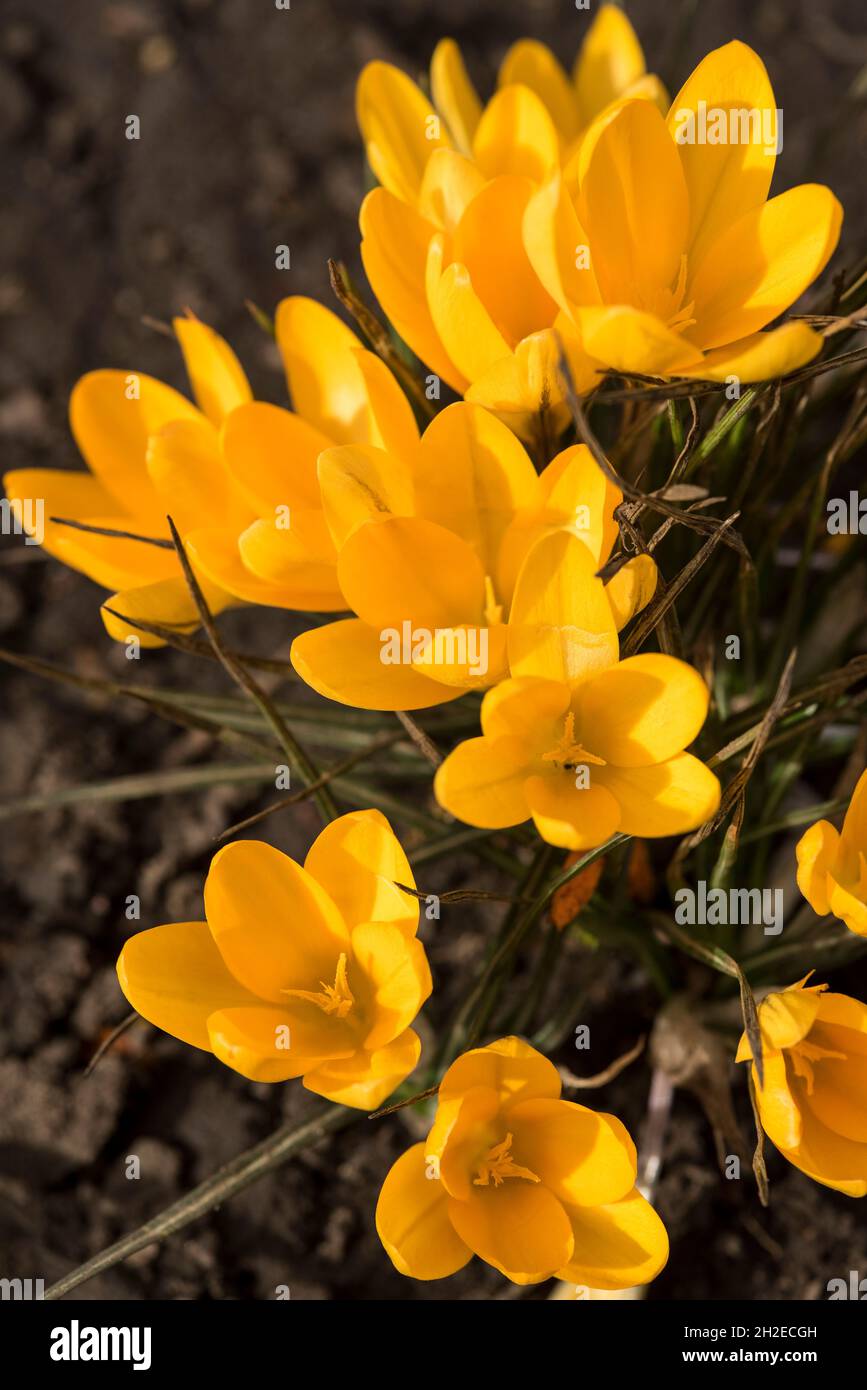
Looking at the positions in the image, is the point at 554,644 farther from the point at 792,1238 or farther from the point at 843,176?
the point at 843,176

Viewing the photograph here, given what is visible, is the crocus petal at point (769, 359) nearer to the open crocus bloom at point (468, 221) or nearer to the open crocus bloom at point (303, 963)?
the open crocus bloom at point (468, 221)

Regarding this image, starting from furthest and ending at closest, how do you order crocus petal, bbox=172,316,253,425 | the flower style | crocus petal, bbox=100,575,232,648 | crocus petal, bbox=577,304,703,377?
crocus petal, bbox=172,316,253,425
crocus petal, bbox=100,575,232,648
the flower style
crocus petal, bbox=577,304,703,377

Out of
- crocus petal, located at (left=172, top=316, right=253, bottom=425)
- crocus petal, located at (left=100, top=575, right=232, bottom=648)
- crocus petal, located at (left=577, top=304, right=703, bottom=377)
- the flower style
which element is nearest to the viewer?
crocus petal, located at (left=577, top=304, right=703, bottom=377)

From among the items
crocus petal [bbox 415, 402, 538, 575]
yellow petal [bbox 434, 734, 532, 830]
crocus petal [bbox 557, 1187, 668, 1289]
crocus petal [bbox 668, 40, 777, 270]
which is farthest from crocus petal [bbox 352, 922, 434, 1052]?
crocus petal [bbox 668, 40, 777, 270]

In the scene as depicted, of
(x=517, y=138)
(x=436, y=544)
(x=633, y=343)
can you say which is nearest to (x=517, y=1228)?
(x=436, y=544)

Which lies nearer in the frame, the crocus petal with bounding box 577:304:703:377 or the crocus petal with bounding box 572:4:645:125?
Result: the crocus petal with bounding box 577:304:703:377

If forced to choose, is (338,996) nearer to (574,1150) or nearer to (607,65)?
(574,1150)

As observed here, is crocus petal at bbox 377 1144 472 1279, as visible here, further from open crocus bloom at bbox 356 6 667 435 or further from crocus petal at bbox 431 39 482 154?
crocus petal at bbox 431 39 482 154
